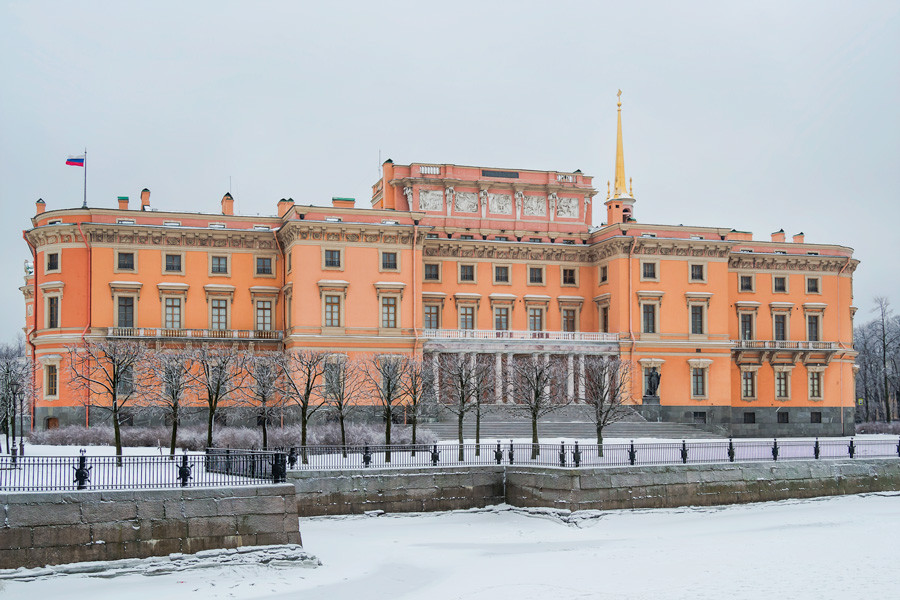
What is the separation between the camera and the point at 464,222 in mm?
61562

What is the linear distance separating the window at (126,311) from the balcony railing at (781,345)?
117 feet

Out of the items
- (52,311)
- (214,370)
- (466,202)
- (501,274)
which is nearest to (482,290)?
(501,274)

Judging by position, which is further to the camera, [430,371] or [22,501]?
[430,371]

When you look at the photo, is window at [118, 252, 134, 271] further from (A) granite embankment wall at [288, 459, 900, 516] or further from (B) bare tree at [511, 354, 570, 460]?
(A) granite embankment wall at [288, 459, 900, 516]

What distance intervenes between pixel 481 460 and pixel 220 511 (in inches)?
495

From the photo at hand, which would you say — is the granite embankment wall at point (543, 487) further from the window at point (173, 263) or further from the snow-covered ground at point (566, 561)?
the window at point (173, 263)

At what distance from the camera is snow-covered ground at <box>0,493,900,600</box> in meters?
23.8

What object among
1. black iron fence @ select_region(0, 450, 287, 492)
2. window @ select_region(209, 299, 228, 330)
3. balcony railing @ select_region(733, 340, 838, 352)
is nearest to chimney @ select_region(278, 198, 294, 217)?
window @ select_region(209, 299, 228, 330)

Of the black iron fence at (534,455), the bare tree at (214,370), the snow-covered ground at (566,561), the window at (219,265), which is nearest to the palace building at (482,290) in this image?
the window at (219,265)

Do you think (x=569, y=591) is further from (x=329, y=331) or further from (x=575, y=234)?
(x=575, y=234)

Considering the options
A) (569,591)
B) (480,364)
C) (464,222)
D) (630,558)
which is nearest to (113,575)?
(569,591)

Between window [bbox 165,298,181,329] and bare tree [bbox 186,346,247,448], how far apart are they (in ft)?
19.4

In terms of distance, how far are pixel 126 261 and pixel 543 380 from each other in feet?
79.9

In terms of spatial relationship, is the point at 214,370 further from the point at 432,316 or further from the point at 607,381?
the point at 607,381
